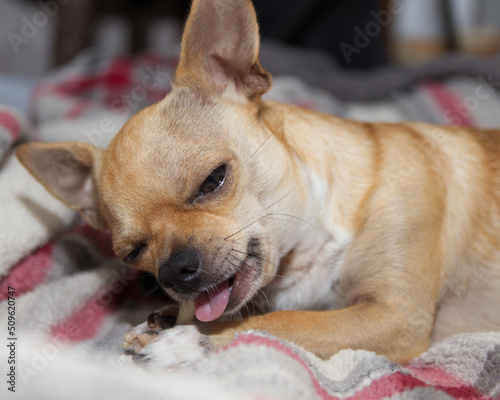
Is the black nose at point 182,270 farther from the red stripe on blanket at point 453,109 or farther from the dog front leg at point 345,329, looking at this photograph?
the red stripe on blanket at point 453,109

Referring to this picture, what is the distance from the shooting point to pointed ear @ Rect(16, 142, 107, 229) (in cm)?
185

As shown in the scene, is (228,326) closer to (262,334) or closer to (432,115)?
(262,334)

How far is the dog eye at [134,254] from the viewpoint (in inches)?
62.5

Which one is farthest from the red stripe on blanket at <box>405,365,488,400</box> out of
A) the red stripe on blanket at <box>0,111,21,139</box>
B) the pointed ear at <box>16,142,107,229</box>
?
the red stripe on blanket at <box>0,111,21,139</box>

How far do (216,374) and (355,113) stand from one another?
2.49 metres

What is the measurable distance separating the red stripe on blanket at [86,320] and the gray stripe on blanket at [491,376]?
1258mm

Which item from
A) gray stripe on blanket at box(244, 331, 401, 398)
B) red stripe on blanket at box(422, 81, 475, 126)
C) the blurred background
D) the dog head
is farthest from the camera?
the blurred background

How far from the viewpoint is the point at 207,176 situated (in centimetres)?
149

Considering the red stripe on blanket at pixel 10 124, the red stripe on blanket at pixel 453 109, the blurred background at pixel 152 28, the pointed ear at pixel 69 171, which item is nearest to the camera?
the pointed ear at pixel 69 171

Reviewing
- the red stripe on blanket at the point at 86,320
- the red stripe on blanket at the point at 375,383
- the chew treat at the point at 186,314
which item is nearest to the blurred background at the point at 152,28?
the red stripe on blanket at the point at 86,320

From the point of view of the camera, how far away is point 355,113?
3.32m

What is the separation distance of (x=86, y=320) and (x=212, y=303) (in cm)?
60

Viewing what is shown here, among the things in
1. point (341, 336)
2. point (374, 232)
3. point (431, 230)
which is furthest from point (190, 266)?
point (431, 230)

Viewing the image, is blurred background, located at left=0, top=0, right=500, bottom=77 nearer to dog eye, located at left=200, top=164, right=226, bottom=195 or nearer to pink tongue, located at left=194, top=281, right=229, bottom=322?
dog eye, located at left=200, top=164, right=226, bottom=195
